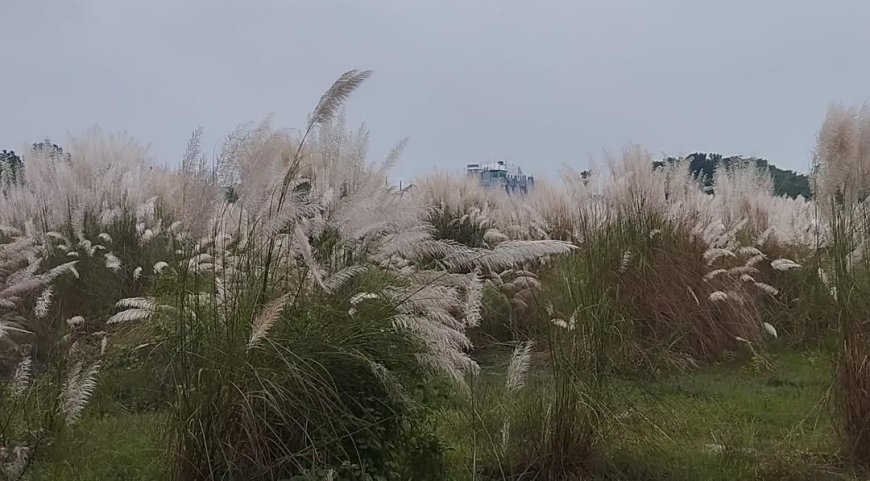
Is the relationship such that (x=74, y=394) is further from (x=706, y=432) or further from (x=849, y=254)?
(x=849, y=254)

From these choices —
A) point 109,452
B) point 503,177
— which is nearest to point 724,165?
point 503,177

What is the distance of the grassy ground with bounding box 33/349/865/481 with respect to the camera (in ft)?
10.9

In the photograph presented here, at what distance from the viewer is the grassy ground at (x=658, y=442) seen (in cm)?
333

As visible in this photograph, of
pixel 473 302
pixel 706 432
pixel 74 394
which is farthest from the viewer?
pixel 706 432

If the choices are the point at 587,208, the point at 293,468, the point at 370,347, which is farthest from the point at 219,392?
the point at 587,208

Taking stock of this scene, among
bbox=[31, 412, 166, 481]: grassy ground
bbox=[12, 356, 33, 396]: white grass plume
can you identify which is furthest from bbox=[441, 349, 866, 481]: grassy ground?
bbox=[12, 356, 33, 396]: white grass plume

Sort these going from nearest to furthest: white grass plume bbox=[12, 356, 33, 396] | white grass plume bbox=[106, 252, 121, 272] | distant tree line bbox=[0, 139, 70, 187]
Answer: white grass plume bbox=[12, 356, 33, 396]
white grass plume bbox=[106, 252, 121, 272]
distant tree line bbox=[0, 139, 70, 187]

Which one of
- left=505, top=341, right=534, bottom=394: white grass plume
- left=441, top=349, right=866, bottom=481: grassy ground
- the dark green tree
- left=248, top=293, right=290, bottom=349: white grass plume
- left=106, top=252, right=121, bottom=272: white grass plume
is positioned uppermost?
the dark green tree

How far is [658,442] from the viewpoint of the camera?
3.56 meters

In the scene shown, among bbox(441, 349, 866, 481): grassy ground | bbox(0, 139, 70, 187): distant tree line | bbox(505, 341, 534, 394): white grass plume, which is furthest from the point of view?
bbox(0, 139, 70, 187): distant tree line

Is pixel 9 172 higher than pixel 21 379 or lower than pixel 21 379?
higher

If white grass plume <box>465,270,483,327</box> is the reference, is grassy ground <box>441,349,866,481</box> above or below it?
below

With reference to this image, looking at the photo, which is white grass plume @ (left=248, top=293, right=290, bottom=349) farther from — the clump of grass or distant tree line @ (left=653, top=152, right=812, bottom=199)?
distant tree line @ (left=653, top=152, right=812, bottom=199)

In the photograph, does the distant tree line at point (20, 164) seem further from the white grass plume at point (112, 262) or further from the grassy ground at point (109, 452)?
the grassy ground at point (109, 452)
